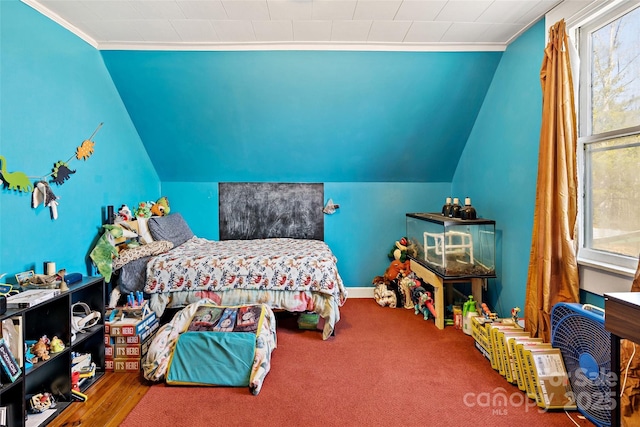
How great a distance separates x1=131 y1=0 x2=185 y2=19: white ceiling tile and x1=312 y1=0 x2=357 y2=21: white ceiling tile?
3.19 feet

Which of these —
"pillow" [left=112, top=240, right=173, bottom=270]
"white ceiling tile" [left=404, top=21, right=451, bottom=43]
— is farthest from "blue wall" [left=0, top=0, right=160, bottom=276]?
"white ceiling tile" [left=404, top=21, right=451, bottom=43]

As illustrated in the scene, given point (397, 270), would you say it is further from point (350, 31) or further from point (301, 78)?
point (350, 31)

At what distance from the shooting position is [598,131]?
7.45ft

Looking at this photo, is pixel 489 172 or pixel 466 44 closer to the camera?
pixel 466 44

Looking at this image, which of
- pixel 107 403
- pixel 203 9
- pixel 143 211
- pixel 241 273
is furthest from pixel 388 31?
pixel 107 403

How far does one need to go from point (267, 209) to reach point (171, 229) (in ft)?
3.74

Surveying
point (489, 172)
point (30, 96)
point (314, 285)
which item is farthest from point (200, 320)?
point (489, 172)

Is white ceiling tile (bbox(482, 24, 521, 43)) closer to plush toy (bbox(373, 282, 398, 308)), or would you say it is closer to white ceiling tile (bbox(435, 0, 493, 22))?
white ceiling tile (bbox(435, 0, 493, 22))

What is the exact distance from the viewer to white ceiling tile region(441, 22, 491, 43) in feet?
9.00

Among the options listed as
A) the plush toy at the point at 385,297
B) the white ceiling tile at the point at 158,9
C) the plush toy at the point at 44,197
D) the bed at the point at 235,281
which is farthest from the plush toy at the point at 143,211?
the plush toy at the point at 385,297

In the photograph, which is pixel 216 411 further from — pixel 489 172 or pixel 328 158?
pixel 489 172

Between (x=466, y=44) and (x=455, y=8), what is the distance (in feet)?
2.33

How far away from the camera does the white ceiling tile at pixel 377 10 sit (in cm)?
239

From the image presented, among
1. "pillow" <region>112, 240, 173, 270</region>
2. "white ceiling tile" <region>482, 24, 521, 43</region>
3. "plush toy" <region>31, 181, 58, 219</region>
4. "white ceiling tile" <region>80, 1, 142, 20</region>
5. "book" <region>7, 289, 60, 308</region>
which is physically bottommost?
"book" <region>7, 289, 60, 308</region>
